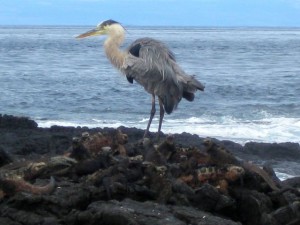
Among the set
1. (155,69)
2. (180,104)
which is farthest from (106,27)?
(180,104)

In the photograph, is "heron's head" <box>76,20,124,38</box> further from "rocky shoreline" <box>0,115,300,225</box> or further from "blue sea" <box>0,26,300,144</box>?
"rocky shoreline" <box>0,115,300,225</box>

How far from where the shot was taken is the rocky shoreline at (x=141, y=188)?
8.09m


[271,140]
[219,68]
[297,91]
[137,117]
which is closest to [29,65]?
[219,68]

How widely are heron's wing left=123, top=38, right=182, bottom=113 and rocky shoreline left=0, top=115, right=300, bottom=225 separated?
11.9 ft

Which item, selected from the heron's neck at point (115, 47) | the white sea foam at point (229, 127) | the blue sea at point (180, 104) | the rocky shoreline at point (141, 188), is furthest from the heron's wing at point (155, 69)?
the white sea foam at point (229, 127)

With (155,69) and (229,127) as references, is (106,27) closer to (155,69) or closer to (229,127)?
(155,69)

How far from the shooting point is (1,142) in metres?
14.0

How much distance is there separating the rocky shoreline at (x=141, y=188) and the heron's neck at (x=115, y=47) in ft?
14.4

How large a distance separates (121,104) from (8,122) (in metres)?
14.2

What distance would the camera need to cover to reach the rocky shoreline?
8086 millimetres

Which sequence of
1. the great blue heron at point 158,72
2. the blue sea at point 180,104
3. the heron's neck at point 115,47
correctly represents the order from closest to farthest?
1. the great blue heron at point 158,72
2. the heron's neck at point 115,47
3. the blue sea at point 180,104

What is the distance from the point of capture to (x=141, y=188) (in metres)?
8.77

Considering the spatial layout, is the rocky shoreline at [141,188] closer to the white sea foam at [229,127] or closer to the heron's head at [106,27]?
the heron's head at [106,27]

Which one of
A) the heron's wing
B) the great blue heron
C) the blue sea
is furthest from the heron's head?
the blue sea
